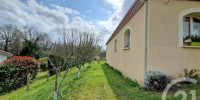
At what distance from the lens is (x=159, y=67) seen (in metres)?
3.40

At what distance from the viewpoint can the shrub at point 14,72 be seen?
17.2ft

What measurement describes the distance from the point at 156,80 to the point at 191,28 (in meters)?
3.00

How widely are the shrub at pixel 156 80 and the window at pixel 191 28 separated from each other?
1.88 m

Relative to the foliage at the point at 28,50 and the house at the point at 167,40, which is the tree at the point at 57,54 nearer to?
the house at the point at 167,40

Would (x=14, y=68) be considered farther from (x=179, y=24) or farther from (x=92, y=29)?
(x=179, y=24)

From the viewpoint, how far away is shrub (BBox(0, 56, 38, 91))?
5.23 m

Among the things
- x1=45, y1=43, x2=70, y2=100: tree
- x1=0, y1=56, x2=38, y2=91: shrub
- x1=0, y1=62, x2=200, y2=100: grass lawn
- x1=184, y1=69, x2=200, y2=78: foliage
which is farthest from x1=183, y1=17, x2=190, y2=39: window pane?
x1=0, y1=56, x2=38, y2=91: shrub

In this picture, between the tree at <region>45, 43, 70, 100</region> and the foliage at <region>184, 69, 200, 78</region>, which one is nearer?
the tree at <region>45, 43, 70, 100</region>

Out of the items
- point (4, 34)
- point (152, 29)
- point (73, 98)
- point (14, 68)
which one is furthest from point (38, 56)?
point (152, 29)

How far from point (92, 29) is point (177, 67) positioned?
5.85 metres

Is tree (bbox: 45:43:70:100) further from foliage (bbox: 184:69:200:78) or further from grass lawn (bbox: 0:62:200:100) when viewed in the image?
foliage (bbox: 184:69:200:78)

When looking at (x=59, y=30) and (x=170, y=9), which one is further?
(x=59, y=30)

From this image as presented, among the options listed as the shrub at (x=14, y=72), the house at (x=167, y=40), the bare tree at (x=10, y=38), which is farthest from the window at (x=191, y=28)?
the bare tree at (x=10, y=38)

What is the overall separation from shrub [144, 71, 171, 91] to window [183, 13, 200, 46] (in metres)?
1.88
